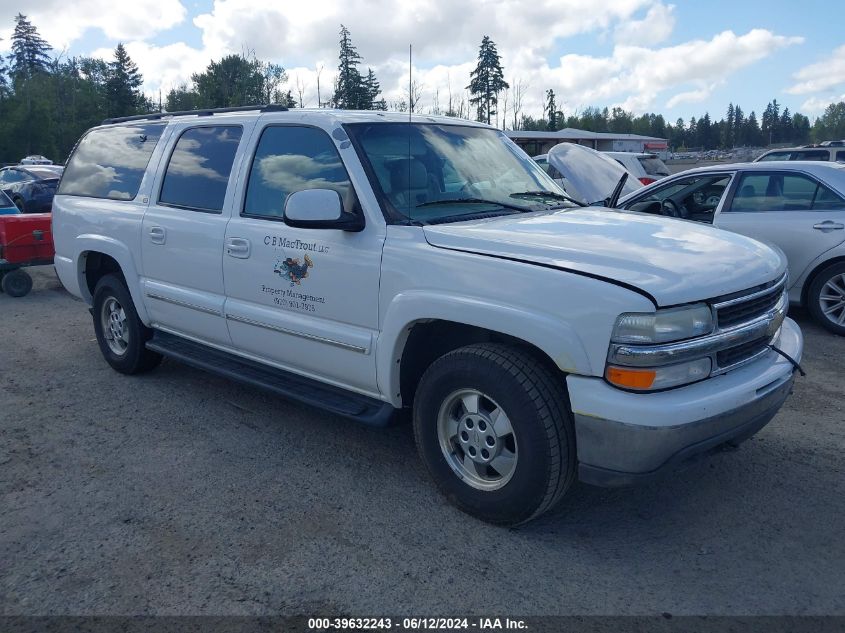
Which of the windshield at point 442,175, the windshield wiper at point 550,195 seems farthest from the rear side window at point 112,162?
the windshield wiper at point 550,195

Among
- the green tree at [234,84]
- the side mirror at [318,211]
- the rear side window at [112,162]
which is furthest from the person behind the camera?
the green tree at [234,84]

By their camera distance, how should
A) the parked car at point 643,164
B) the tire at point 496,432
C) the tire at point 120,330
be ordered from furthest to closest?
the parked car at point 643,164
the tire at point 120,330
the tire at point 496,432

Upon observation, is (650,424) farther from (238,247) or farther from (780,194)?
(780,194)

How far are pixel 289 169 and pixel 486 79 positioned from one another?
11.2 meters

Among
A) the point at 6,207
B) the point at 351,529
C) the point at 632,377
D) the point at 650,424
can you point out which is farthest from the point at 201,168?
the point at 6,207

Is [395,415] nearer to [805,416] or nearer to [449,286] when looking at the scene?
[449,286]

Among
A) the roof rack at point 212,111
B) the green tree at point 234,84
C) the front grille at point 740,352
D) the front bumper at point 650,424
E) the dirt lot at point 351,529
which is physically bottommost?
the dirt lot at point 351,529

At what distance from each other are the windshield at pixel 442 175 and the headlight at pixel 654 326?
1299 millimetres

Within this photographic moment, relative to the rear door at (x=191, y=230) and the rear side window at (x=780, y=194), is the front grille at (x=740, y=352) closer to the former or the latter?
the rear door at (x=191, y=230)

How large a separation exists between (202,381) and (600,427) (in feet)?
12.8

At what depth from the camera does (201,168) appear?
4.99 m

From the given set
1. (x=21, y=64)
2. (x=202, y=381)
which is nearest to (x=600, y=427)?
(x=202, y=381)

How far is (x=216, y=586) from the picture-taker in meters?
3.10

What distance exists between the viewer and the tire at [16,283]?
975 cm
